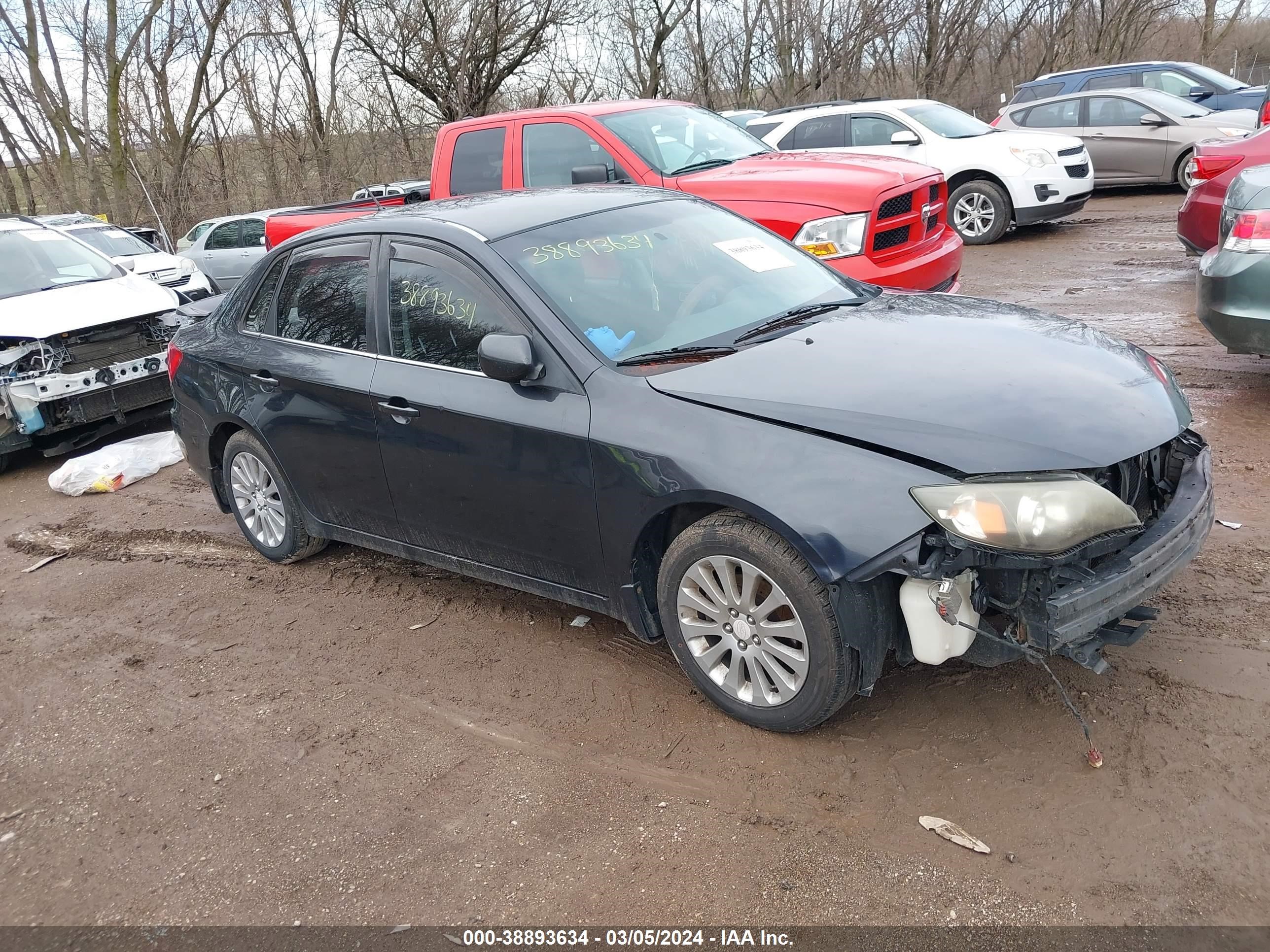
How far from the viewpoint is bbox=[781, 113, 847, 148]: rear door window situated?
41.0ft

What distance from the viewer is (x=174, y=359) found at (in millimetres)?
5621

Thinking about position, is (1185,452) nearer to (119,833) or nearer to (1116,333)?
(119,833)

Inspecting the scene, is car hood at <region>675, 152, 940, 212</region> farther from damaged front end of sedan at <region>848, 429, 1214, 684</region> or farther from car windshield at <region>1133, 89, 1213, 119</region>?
car windshield at <region>1133, 89, 1213, 119</region>

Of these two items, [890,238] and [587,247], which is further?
[890,238]

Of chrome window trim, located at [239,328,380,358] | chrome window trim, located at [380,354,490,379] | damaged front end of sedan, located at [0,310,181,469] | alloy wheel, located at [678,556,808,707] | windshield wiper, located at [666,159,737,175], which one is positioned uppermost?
windshield wiper, located at [666,159,737,175]

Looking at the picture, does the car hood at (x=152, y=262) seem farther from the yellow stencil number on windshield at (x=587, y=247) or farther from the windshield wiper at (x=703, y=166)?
the yellow stencil number on windshield at (x=587, y=247)

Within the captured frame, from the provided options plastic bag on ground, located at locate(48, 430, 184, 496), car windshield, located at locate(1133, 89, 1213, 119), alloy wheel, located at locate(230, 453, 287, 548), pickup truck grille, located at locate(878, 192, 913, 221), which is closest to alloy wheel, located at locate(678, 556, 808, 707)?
alloy wheel, located at locate(230, 453, 287, 548)

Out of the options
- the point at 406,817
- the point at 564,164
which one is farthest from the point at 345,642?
the point at 564,164

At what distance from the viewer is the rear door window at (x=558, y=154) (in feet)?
25.2

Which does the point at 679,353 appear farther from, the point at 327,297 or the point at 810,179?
the point at 810,179

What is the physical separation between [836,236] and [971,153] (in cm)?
620

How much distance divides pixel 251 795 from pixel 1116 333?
6.90m

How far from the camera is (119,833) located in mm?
3330

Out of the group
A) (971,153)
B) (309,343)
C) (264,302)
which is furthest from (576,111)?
(971,153)
